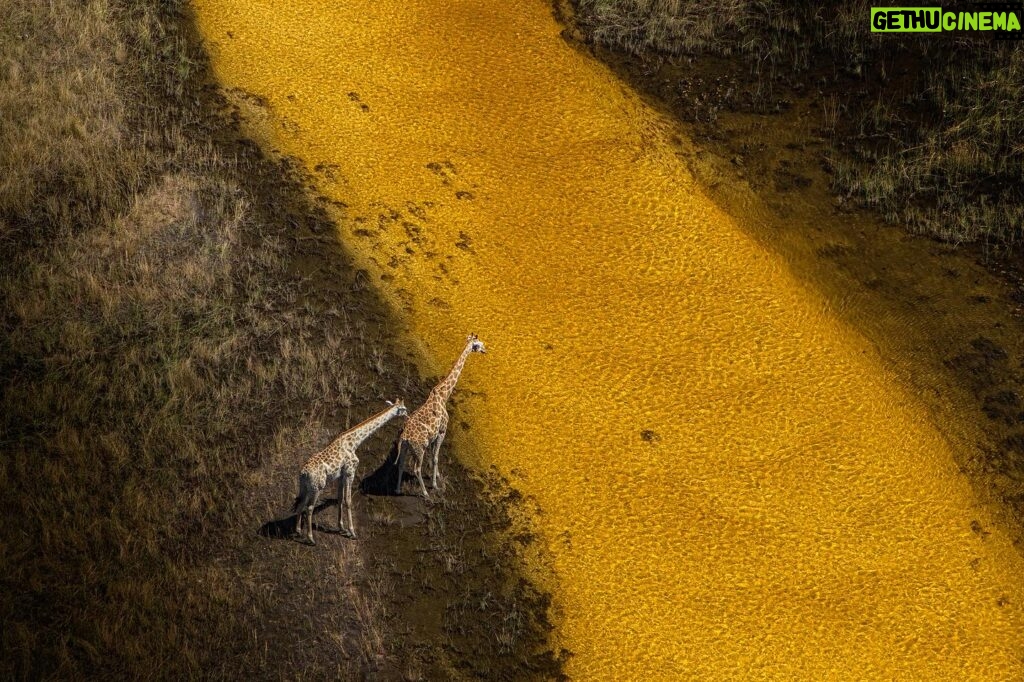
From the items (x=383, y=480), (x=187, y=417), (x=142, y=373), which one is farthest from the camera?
(x=142, y=373)

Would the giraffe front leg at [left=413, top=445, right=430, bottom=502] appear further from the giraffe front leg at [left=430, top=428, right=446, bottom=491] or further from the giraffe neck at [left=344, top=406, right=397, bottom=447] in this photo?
the giraffe neck at [left=344, top=406, right=397, bottom=447]

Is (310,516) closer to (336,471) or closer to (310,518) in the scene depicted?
(310,518)

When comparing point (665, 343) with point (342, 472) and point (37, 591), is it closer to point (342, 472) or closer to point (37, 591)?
point (342, 472)

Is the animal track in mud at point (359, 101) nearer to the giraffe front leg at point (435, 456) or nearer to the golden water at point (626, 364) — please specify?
the golden water at point (626, 364)

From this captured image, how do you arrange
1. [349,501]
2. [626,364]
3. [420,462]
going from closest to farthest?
[349,501]
[420,462]
[626,364]

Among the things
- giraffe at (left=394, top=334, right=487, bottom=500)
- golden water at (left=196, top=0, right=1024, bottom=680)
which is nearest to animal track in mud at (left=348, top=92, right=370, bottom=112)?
golden water at (left=196, top=0, right=1024, bottom=680)

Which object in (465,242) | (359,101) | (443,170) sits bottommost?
(465,242)

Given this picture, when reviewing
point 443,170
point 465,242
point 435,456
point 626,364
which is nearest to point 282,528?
point 435,456
